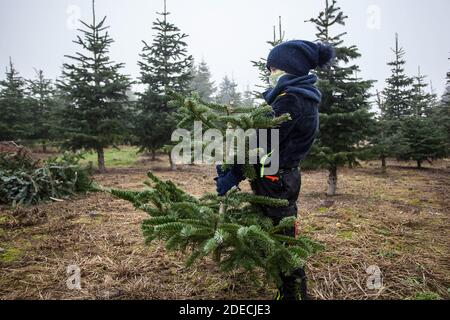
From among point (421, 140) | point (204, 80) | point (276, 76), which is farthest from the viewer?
point (204, 80)

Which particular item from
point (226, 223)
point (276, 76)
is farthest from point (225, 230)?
point (276, 76)

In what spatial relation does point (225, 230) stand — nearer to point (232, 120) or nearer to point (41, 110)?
point (232, 120)

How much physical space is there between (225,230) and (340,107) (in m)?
7.08

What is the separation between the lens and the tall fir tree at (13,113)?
63.1ft

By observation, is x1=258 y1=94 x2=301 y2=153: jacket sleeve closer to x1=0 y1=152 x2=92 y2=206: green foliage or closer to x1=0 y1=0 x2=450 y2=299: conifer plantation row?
x1=0 y1=0 x2=450 y2=299: conifer plantation row

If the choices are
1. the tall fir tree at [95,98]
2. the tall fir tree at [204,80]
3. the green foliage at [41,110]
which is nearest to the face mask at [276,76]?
the tall fir tree at [95,98]

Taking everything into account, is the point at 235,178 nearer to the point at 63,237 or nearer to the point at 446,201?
the point at 63,237

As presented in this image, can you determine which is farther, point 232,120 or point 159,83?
point 159,83

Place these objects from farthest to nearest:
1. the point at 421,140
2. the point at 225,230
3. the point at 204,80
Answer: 1. the point at 204,80
2. the point at 421,140
3. the point at 225,230

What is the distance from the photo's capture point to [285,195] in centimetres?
277

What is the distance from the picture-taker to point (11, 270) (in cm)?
355

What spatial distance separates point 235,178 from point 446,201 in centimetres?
781
